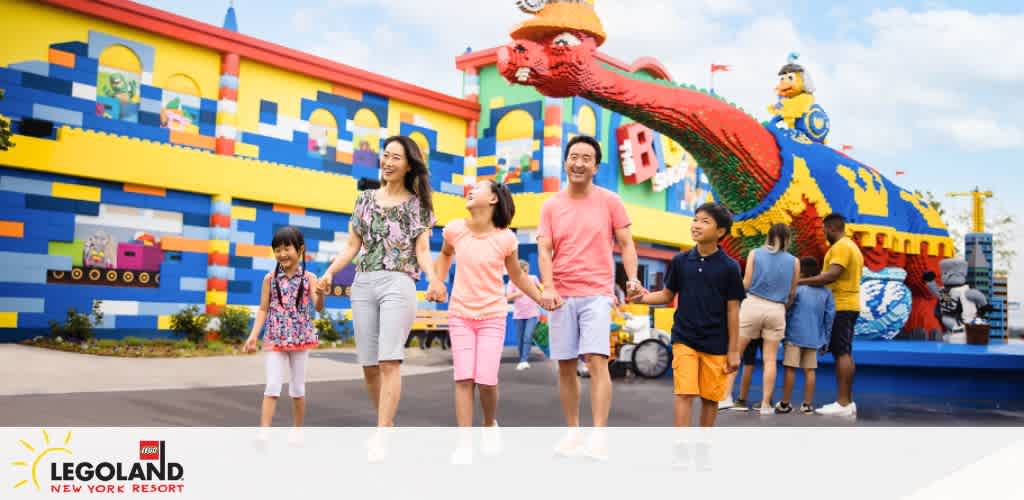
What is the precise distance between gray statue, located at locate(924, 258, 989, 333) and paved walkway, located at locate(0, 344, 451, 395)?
6.63 metres

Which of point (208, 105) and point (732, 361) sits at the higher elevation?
point (208, 105)

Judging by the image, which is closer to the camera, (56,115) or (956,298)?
(956,298)

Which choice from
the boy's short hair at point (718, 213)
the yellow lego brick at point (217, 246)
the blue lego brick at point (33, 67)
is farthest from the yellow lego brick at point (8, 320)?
the boy's short hair at point (718, 213)

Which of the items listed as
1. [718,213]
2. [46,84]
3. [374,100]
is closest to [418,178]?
[718,213]

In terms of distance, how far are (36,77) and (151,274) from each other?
135 inches

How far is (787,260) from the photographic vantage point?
6.46m

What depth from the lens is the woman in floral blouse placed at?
14.0 ft

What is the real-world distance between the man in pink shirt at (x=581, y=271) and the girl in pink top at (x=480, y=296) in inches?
7.0

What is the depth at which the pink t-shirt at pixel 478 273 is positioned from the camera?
4.28 metres

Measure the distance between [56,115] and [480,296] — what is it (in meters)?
10.8

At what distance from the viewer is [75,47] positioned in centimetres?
1262
